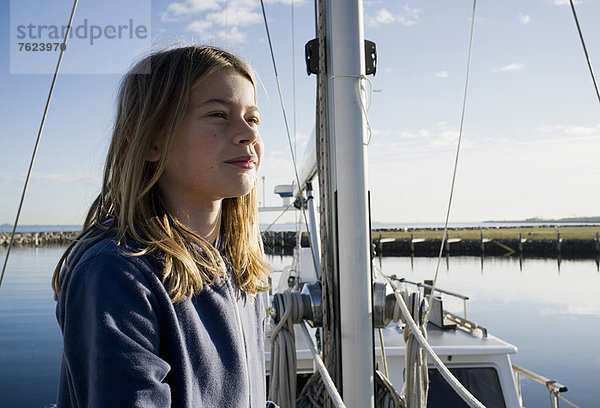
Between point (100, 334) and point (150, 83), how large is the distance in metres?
0.66

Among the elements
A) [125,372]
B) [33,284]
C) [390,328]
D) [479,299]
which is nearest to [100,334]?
[125,372]

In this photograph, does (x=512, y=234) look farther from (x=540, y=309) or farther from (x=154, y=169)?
(x=154, y=169)

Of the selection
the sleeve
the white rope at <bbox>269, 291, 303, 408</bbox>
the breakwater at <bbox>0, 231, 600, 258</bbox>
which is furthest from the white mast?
the breakwater at <bbox>0, 231, 600, 258</bbox>

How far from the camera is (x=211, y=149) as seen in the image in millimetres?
1089

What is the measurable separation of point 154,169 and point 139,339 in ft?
1.51

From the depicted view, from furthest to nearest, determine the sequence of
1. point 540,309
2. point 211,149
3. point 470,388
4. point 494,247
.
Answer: point 494,247, point 540,309, point 470,388, point 211,149

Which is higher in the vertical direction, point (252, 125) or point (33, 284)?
point (252, 125)

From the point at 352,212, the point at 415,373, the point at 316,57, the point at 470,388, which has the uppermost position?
the point at 316,57

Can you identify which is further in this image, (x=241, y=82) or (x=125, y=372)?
(x=241, y=82)

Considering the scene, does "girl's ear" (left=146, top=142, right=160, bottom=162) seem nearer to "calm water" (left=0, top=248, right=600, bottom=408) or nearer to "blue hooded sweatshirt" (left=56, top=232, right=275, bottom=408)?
"blue hooded sweatshirt" (left=56, top=232, right=275, bottom=408)

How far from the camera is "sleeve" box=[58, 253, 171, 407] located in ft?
2.50

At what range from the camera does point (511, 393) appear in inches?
145

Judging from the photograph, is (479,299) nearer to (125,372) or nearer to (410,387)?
(410,387)

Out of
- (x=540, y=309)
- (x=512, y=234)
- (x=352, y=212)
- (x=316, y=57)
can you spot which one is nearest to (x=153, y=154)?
(x=352, y=212)
